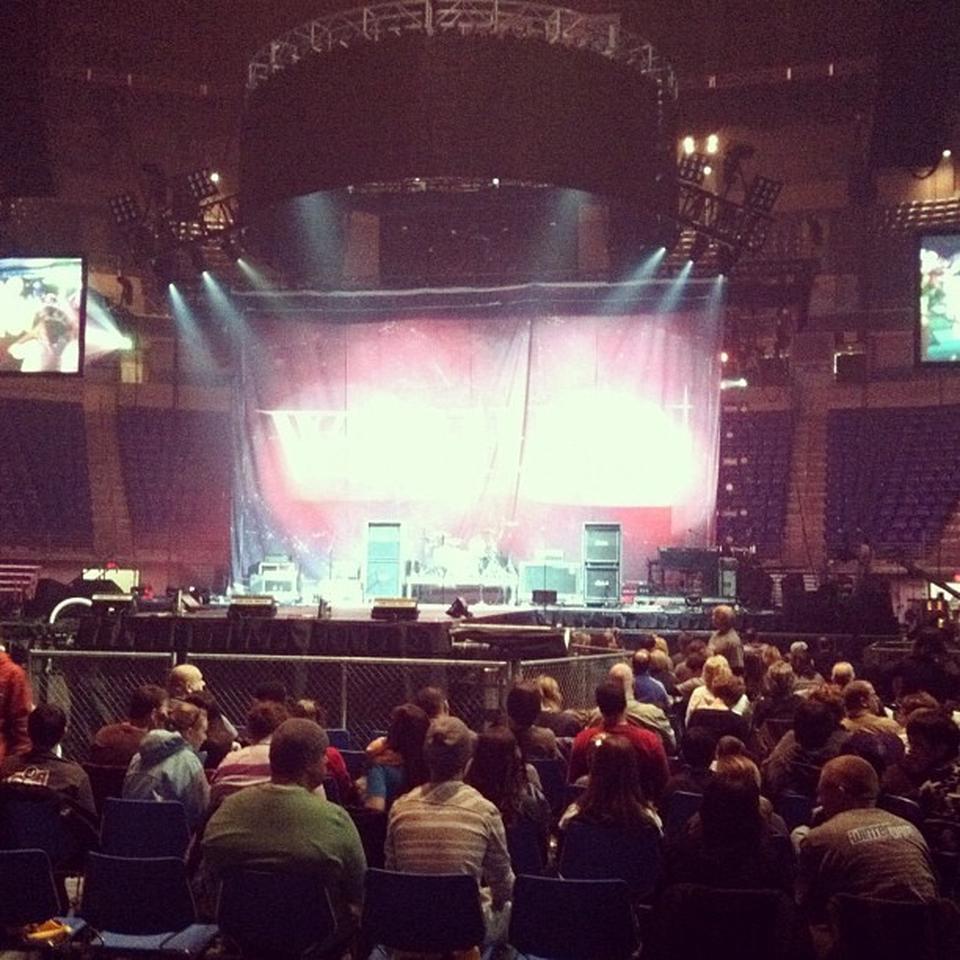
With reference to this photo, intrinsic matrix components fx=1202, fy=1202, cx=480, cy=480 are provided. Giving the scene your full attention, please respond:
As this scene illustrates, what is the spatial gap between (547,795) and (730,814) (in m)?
2.08

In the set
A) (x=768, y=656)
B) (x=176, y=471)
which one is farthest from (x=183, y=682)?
(x=176, y=471)

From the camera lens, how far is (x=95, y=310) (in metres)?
21.8

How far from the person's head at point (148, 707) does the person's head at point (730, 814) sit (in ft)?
10.5

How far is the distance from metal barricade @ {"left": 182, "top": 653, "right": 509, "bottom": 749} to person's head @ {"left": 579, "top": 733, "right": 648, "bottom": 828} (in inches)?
155

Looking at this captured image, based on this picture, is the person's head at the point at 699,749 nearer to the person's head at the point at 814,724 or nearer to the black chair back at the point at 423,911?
the person's head at the point at 814,724

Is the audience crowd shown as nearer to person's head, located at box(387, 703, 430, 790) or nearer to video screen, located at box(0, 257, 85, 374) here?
person's head, located at box(387, 703, 430, 790)

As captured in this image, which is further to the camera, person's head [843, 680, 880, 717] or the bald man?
person's head [843, 680, 880, 717]

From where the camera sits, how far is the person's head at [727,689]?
6.76 metres

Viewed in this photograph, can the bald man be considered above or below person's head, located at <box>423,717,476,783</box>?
below

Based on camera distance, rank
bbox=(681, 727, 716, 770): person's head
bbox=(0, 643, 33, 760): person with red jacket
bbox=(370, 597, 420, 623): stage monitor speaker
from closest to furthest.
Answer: bbox=(681, 727, 716, 770): person's head, bbox=(0, 643, 33, 760): person with red jacket, bbox=(370, 597, 420, 623): stage monitor speaker

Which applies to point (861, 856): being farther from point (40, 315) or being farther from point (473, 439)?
point (40, 315)

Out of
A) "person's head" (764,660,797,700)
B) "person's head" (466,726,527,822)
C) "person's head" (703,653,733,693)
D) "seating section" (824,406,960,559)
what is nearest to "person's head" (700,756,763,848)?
"person's head" (466,726,527,822)

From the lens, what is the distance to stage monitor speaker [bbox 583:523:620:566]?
1781 cm

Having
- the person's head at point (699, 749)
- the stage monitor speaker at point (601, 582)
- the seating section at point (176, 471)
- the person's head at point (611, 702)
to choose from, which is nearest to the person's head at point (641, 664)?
the person's head at point (611, 702)
